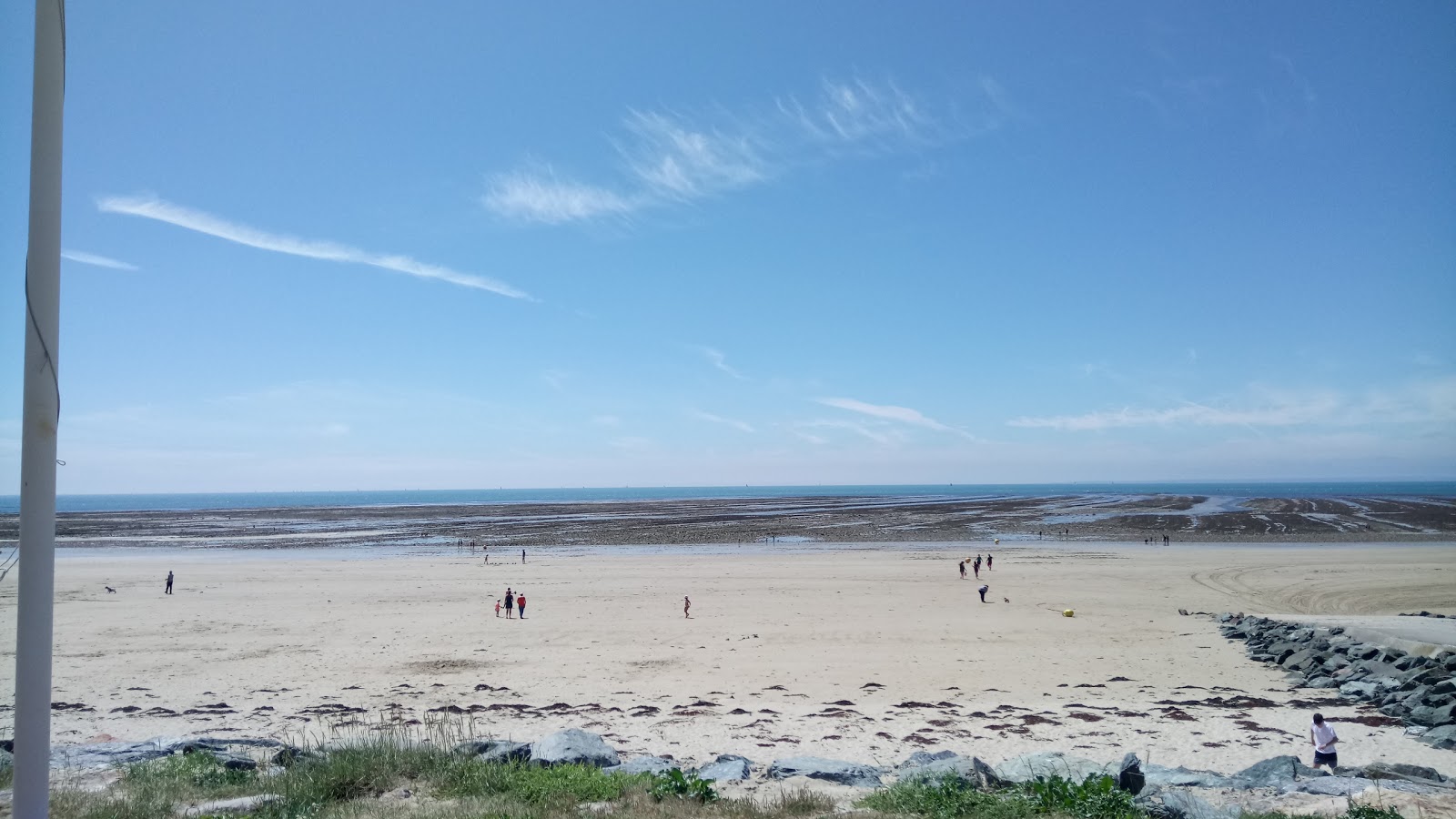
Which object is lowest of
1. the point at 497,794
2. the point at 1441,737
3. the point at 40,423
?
the point at 1441,737

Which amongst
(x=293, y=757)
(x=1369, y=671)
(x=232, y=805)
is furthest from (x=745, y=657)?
(x=232, y=805)

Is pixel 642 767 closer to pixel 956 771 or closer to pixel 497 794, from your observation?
pixel 497 794

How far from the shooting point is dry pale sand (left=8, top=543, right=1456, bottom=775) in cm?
1374

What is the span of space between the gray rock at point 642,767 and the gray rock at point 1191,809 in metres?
4.94

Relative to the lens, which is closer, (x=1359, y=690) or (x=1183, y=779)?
(x=1183, y=779)

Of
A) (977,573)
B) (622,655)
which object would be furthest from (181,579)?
(977,573)

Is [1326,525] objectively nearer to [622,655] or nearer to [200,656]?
[622,655]

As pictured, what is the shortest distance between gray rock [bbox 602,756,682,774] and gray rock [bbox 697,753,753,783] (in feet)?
1.53

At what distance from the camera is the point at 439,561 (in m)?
46.8

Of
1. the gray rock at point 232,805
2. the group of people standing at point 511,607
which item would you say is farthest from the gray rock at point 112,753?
the group of people standing at point 511,607

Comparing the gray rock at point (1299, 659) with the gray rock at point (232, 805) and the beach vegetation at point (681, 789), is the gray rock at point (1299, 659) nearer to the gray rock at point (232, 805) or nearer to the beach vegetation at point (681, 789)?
the beach vegetation at point (681, 789)

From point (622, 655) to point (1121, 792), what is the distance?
1498 cm

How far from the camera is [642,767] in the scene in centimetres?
965

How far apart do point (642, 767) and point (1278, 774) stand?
778 centimetres
